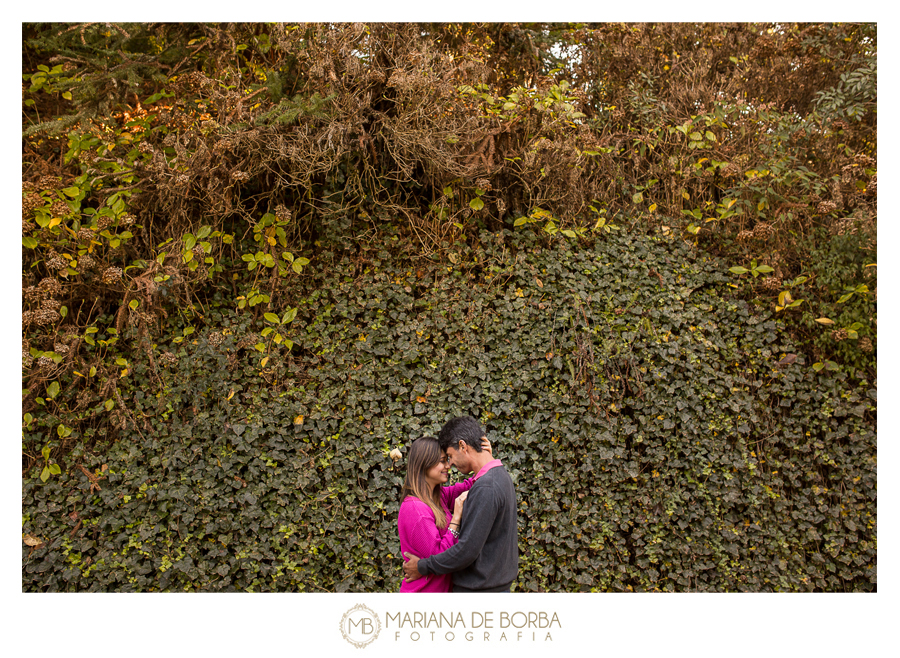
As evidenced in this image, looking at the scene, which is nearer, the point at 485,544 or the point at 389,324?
the point at 485,544

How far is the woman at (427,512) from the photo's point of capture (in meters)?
2.43

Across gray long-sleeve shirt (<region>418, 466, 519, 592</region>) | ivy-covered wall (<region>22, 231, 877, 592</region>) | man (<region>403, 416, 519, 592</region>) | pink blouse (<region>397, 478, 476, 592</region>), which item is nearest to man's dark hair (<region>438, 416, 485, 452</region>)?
man (<region>403, 416, 519, 592</region>)

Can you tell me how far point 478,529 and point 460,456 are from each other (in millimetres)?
362

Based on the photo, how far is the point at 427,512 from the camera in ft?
8.07

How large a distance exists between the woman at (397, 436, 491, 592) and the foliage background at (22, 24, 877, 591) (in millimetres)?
1151

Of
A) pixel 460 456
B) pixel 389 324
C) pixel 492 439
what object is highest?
pixel 389 324

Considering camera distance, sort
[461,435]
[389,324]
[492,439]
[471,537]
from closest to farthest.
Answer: [471,537] → [461,435] → [492,439] → [389,324]

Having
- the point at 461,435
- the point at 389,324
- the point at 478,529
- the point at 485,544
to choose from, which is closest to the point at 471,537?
the point at 478,529

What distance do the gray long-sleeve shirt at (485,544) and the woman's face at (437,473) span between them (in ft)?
0.66

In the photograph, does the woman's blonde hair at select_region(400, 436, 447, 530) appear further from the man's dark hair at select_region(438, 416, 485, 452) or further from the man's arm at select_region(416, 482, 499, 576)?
the man's arm at select_region(416, 482, 499, 576)

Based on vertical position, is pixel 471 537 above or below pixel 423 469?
below

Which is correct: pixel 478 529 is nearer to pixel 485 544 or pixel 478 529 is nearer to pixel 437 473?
pixel 485 544

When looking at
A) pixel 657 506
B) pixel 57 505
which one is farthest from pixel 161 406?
pixel 657 506
